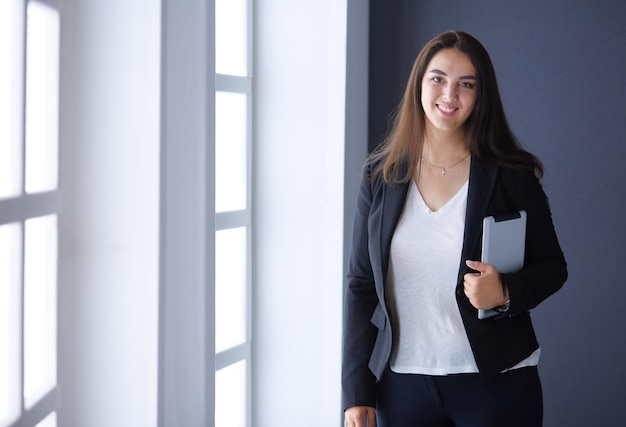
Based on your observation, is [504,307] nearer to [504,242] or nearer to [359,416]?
[504,242]

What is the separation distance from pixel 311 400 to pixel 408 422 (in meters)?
1.16

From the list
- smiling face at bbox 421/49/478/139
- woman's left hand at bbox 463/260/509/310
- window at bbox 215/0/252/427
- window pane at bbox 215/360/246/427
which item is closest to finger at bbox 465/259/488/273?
woman's left hand at bbox 463/260/509/310

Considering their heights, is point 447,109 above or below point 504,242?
above

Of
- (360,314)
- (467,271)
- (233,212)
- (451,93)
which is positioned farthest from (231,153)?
(467,271)

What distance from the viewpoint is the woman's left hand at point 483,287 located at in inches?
72.8

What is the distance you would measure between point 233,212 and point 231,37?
2.17 ft

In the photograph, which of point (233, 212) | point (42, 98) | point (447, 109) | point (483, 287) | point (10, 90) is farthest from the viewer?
point (233, 212)

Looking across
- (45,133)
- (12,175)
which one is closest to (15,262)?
(12,175)

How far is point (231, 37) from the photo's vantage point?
2936 millimetres

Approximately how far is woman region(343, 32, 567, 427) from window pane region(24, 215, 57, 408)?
76cm

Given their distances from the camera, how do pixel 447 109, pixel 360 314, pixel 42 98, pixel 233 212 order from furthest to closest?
pixel 233 212 < pixel 360 314 < pixel 447 109 < pixel 42 98

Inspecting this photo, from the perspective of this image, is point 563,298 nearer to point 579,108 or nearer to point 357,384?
point 579,108

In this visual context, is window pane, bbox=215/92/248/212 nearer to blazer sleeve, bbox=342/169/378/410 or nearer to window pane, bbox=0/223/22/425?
blazer sleeve, bbox=342/169/378/410

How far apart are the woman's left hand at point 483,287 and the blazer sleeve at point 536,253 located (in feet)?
0.12
